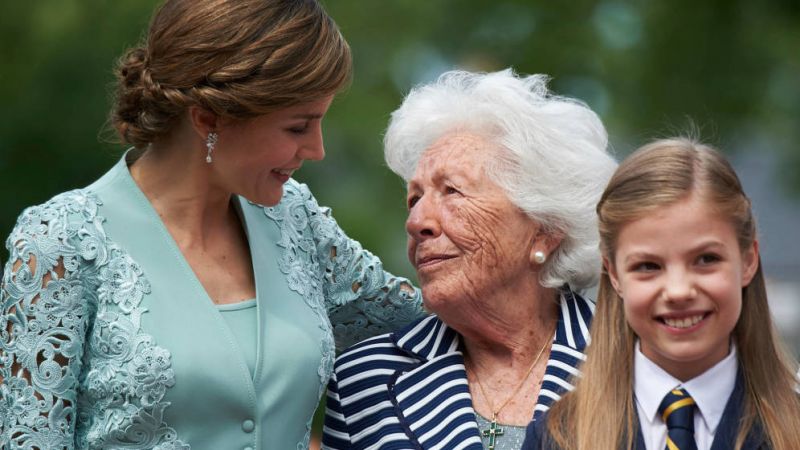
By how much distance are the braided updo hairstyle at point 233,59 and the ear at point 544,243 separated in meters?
0.73

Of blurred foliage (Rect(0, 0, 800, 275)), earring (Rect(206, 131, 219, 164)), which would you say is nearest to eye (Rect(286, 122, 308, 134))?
earring (Rect(206, 131, 219, 164))

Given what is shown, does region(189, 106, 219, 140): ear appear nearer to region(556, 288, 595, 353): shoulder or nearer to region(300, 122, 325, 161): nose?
region(300, 122, 325, 161): nose

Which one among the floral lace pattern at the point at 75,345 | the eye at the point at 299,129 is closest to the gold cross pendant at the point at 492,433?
the floral lace pattern at the point at 75,345

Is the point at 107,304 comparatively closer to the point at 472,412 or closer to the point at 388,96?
the point at 472,412

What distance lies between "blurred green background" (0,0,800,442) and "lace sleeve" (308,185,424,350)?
2.61 m

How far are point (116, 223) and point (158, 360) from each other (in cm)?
35

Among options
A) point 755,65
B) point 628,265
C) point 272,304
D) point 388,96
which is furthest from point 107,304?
point 755,65

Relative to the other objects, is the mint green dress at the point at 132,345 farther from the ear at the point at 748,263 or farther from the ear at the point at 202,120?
the ear at the point at 748,263

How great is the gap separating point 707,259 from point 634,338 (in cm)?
28

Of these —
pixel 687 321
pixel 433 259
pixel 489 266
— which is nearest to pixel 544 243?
pixel 489 266

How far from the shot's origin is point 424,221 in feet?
12.1

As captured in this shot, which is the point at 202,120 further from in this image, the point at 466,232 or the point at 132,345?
the point at 466,232

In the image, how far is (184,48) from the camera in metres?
3.18

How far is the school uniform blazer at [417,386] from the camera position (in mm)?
3498
